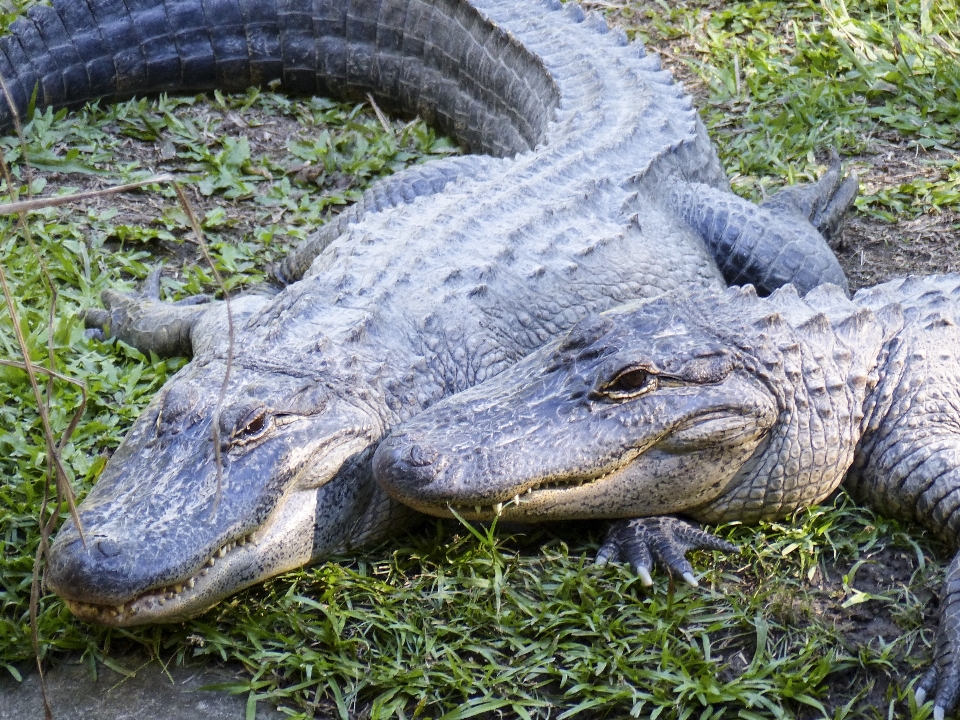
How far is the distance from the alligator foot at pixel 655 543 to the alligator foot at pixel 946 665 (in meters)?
0.60

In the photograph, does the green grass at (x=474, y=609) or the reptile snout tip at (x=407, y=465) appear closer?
the green grass at (x=474, y=609)

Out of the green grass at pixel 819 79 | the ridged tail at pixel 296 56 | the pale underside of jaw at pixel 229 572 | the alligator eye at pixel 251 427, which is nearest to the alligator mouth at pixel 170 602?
the pale underside of jaw at pixel 229 572

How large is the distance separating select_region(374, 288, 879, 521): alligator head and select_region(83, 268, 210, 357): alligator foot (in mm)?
1386

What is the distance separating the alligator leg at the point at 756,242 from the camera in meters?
4.28

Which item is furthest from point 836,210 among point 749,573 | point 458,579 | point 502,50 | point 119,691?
point 119,691

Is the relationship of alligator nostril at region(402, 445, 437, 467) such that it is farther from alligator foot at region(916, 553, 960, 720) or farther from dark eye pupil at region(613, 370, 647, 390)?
alligator foot at region(916, 553, 960, 720)

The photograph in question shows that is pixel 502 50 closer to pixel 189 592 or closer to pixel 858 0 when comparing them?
pixel 858 0

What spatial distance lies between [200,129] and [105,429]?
2461 millimetres

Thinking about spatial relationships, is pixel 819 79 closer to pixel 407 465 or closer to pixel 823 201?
pixel 823 201

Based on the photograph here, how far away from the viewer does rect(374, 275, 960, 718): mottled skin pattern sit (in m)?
3.04

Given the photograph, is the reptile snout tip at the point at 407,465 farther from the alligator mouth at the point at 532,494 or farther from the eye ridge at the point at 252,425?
the eye ridge at the point at 252,425

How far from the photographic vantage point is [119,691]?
283 cm

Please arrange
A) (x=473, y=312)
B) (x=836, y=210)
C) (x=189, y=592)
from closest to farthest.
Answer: (x=189, y=592) < (x=473, y=312) < (x=836, y=210)

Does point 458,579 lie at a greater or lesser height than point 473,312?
lesser
